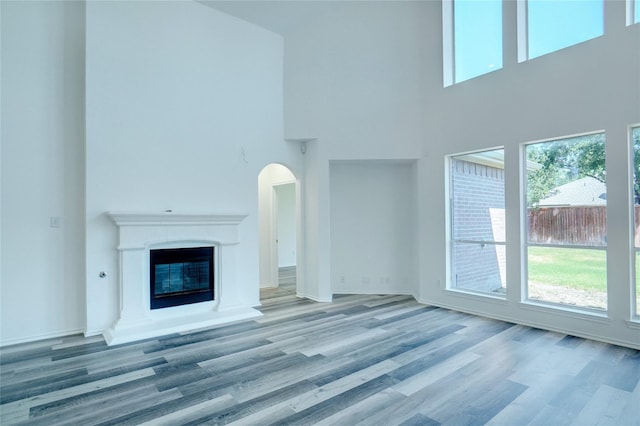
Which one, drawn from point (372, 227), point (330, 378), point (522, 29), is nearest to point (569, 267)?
point (372, 227)

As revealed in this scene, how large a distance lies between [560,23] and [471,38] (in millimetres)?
1202

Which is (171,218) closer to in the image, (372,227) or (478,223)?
(372,227)

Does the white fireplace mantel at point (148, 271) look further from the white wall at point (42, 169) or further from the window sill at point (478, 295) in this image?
the window sill at point (478, 295)

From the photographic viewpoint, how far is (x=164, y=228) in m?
4.52

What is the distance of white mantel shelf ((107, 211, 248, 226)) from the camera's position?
4.17 m

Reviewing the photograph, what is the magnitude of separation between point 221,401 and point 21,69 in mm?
4312

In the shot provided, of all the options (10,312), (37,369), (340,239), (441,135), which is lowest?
(37,369)

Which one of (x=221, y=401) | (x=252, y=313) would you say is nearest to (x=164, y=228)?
(x=252, y=313)

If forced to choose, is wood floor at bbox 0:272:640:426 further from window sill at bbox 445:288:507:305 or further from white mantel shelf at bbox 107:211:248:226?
white mantel shelf at bbox 107:211:248:226

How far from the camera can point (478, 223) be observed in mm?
5074

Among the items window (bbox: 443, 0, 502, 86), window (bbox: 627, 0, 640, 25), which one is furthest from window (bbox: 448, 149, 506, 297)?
window (bbox: 627, 0, 640, 25)

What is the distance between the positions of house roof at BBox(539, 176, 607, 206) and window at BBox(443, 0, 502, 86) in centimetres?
187

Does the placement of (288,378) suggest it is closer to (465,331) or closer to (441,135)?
(465,331)

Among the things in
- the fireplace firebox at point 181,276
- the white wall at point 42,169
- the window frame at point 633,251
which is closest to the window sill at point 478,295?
the window frame at point 633,251
